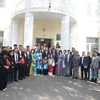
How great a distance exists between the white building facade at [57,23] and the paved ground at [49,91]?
5.57 m

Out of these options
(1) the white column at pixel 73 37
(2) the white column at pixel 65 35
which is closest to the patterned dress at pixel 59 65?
(2) the white column at pixel 65 35

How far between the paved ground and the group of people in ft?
2.71

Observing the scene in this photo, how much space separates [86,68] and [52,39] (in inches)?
330

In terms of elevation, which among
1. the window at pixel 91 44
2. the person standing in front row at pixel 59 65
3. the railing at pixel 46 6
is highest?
the railing at pixel 46 6

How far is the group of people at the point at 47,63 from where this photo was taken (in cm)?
997

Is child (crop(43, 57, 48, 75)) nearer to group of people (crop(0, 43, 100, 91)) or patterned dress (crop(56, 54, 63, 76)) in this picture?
group of people (crop(0, 43, 100, 91))

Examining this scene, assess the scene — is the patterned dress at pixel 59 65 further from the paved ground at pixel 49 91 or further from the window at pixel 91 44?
the window at pixel 91 44

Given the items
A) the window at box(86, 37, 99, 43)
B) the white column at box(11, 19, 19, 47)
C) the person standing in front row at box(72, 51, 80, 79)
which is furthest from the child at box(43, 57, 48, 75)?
the window at box(86, 37, 99, 43)

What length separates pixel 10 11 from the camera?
58.3 ft

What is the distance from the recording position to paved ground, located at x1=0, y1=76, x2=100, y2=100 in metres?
7.56

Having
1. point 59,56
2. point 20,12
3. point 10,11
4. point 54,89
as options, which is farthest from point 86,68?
point 10,11

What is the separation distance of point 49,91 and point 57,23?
11.1 meters

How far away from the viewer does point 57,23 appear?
18.7 m

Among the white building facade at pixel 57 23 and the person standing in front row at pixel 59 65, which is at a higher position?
the white building facade at pixel 57 23
